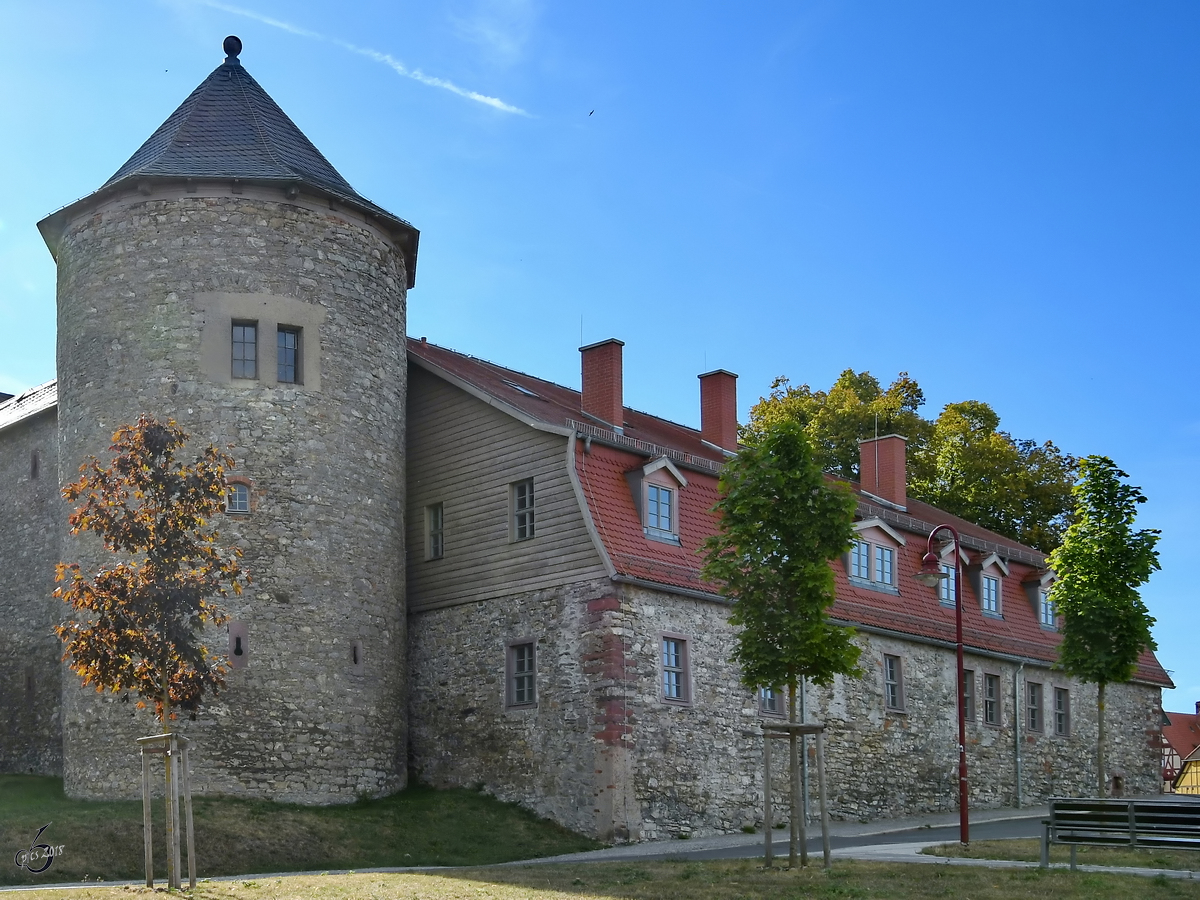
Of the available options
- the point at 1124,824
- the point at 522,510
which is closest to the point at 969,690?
the point at 522,510

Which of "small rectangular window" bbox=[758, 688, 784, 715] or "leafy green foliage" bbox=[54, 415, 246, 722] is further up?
"leafy green foliage" bbox=[54, 415, 246, 722]

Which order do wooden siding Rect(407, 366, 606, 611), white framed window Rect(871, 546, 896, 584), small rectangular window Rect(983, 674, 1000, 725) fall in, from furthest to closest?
small rectangular window Rect(983, 674, 1000, 725), white framed window Rect(871, 546, 896, 584), wooden siding Rect(407, 366, 606, 611)

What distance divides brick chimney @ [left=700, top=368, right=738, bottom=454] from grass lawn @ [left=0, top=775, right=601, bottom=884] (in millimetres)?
12143

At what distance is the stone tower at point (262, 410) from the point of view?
25.8m

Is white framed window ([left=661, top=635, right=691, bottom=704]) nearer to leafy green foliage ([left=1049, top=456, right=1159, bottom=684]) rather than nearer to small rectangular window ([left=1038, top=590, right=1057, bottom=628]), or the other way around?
leafy green foliage ([left=1049, top=456, right=1159, bottom=684])

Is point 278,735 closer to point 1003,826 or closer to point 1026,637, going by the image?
point 1003,826

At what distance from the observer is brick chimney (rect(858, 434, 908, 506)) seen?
136 ft

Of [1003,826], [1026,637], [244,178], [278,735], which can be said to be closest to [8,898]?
[278,735]

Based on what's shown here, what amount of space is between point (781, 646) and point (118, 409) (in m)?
13.2

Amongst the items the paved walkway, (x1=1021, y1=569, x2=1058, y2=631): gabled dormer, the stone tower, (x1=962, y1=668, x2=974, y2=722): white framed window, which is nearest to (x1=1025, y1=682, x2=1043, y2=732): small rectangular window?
(x1=1021, y1=569, x2=1058, y2=631): gabled dormer

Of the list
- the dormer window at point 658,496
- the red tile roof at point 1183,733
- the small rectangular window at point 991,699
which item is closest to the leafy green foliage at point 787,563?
the dormer window at point 658,496

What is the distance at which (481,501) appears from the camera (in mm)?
28859

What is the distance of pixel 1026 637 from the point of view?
37344mm

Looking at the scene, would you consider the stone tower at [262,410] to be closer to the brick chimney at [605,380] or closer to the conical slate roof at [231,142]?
the conical slate roof at [231,142]
